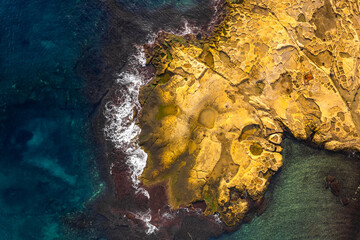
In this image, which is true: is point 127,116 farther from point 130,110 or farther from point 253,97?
point 253,97

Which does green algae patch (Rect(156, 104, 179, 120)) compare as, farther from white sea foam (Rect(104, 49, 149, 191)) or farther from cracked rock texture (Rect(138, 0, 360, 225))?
white sea foam (Rect(104, 49, 149, 191))

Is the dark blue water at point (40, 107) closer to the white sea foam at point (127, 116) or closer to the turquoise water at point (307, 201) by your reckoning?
the white sea foam at point (127, 116)

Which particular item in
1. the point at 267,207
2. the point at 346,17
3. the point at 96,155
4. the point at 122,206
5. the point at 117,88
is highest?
the point at 346,17

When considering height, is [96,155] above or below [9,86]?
below

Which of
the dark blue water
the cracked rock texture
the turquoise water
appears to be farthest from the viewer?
the turquoise water

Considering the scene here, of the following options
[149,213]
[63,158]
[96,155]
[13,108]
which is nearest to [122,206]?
[149,213]

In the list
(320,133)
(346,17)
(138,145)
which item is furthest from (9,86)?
(346,17)

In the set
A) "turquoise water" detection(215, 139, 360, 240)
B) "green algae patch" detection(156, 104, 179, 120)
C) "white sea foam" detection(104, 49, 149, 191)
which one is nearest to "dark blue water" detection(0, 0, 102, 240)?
"white sea foam" detection(104, 49, 149, 191)

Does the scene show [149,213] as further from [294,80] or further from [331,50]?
[331,50]
